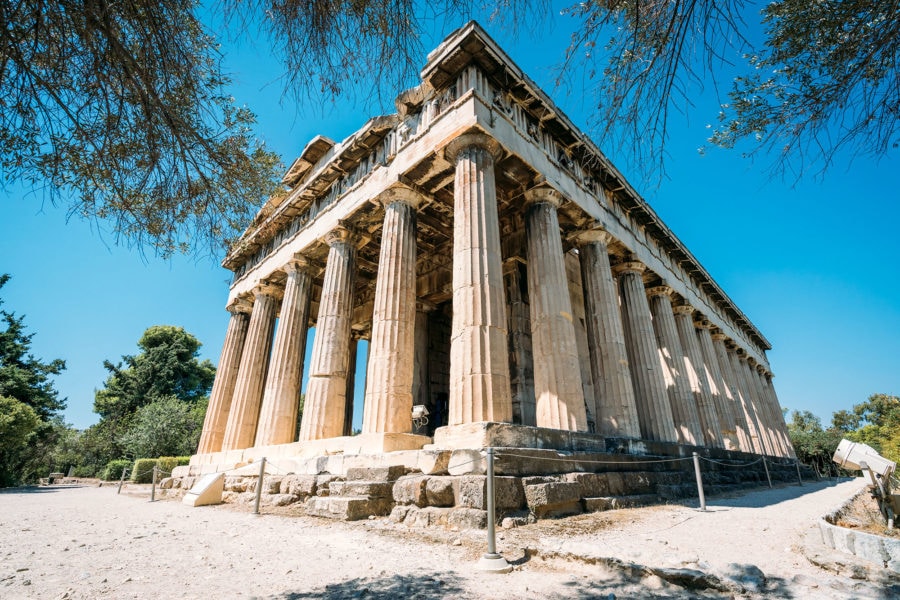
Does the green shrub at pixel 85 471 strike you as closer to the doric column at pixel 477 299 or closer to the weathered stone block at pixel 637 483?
the doric column at pixel 477 299

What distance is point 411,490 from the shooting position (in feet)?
19.6

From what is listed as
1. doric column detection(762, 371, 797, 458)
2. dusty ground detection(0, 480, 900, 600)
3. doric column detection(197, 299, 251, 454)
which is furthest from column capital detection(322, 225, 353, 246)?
doric column detection(762, 371, 797, 458)

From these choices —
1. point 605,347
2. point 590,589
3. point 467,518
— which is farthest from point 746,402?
point 590,589

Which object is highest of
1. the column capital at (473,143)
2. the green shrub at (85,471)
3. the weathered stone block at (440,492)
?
the column capital at (473,143)

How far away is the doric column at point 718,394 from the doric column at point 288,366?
16.0 meters

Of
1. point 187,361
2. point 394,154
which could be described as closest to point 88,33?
point 394,154

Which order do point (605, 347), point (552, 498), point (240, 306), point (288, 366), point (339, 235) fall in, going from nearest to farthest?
1. point (552, 498)
2. point (605, 347)
3. point (339, 235)
4. point (288, 366)
5. point (240, 306)

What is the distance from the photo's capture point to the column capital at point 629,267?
47.2 ft

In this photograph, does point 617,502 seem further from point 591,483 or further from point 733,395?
point 733,395

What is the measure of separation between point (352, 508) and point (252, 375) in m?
10.9

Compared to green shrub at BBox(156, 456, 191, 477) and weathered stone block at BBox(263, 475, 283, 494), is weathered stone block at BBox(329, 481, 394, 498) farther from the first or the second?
green shrub at BBox(156, 456, 191, 477)

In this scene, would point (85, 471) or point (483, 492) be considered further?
point (85, 471)

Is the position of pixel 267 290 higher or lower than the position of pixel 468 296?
higher

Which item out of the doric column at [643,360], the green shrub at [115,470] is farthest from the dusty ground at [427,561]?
the green shrub at [115,470]
